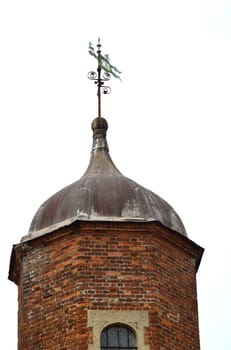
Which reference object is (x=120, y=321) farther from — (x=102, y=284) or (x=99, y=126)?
(x=99, y=126)

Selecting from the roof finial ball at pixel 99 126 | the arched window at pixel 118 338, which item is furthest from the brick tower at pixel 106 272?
the roof finial ball at pixel 99 126

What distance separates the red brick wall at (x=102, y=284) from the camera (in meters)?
20.9

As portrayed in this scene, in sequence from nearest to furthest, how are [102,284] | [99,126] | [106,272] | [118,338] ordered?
1. [118,338]
2. [102,284]
3. [106,272]
4. [99,126]

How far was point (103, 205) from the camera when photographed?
21844mm

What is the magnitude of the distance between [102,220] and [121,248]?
553mm

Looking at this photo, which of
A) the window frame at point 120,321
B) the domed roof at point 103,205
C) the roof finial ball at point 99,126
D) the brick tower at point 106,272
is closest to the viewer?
the window frame at point 120,321

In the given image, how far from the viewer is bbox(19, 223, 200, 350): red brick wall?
20.9 meters

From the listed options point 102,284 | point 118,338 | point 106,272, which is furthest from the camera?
point 106,272

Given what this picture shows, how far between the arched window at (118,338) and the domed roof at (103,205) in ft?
6.07

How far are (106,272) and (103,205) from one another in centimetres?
123

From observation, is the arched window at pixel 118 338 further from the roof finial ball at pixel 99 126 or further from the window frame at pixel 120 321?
the roof finial ball at pixel 99 126

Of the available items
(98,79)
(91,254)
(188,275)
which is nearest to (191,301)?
(188,275)

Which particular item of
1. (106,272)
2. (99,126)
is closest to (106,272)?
(106,272)

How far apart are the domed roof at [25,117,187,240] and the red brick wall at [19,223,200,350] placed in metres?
0.18
